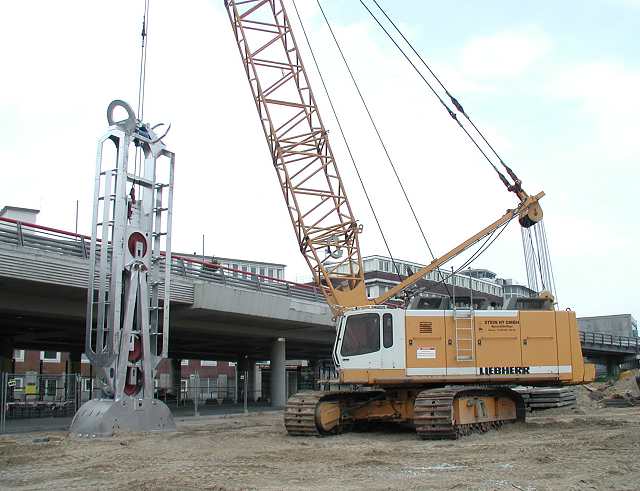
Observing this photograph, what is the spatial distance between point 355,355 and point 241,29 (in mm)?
13452

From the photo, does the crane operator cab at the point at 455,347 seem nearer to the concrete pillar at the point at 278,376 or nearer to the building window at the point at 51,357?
the concrete pillar at the point at 278,376

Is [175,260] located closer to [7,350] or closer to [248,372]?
[7,350]

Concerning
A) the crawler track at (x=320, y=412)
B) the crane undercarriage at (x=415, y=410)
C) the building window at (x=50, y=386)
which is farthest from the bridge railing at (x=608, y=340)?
the crawler track at (x=320, y=412)

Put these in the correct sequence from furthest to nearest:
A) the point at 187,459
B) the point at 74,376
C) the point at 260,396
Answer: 1. the point at 260,396
2. the point at 74,376
3. the point at 187,459

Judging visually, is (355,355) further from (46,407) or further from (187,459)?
(46,407)

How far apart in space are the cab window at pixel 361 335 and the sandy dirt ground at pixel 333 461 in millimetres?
2212

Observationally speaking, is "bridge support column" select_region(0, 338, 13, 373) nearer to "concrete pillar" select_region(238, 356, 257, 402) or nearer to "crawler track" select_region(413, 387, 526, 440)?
"concrete pillar" select_region(238, 356, 257, 402)

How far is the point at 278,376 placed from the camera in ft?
130

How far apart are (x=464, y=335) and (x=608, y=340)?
6891 cm

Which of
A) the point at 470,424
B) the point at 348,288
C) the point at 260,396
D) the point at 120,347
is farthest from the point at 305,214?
the point at 260,396

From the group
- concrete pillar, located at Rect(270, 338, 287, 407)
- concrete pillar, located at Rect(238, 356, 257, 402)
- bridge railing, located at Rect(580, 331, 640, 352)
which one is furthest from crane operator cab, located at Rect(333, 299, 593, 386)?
bridge railing, located at Rect(580, 331, 640, 352)

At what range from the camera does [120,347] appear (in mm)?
19469

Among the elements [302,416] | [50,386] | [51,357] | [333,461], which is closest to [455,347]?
[302,416]

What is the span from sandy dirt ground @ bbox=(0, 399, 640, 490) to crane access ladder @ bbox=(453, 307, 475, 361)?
6.86 ft
